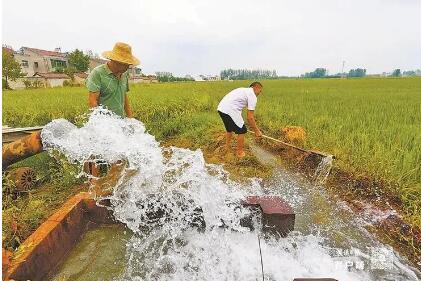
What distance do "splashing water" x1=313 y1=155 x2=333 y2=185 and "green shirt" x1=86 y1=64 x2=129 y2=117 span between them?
2635 mm

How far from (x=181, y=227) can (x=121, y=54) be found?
5.92 feet

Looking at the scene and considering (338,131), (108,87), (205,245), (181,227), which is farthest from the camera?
(338,131)

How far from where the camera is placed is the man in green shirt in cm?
319

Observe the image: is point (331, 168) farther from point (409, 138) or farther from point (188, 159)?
point (188, 159)

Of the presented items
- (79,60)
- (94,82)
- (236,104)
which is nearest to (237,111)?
(236,104)

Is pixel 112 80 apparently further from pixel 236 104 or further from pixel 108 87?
pixel 236 104

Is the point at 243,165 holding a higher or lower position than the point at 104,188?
lower

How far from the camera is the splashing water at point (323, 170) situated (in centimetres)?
413

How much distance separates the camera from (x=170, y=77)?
67562mm

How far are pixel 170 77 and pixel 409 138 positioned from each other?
215 feet

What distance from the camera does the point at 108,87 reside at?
335 cm

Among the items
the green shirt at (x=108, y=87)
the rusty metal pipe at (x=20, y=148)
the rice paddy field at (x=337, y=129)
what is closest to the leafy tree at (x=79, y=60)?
the rice paddy field at (x=337, y=129)

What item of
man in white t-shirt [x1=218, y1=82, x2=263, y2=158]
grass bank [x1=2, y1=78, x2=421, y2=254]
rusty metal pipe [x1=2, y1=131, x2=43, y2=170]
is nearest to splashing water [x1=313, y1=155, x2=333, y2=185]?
grass bank [x1=2, y1=78, x2=421, y2=254]

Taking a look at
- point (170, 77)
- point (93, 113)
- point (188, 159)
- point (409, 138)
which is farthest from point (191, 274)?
point (170, 77)
